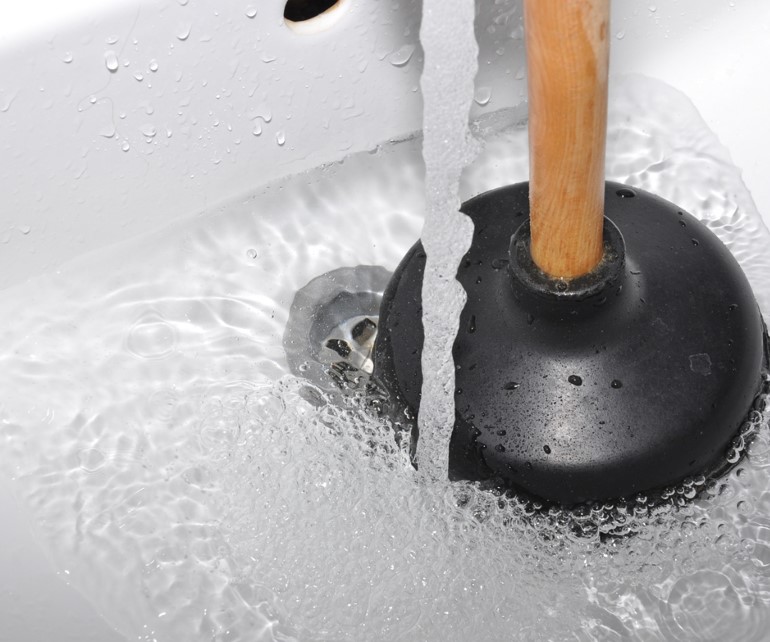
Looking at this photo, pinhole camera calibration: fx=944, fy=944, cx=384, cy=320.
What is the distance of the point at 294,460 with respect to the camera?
2.13 feet

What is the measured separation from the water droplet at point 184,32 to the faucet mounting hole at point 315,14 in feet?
0.23

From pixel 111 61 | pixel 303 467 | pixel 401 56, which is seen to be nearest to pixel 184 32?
pixel 111 61

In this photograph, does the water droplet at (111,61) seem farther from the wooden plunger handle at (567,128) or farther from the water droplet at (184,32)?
the wooden plunger handle at (567,128)

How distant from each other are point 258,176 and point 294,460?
0.22 meters

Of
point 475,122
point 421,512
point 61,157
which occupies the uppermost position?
point 61,157

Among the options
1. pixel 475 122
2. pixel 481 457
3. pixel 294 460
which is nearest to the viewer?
pixel 481 457

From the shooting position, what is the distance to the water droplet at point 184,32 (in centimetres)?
58

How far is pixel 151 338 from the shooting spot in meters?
0.70

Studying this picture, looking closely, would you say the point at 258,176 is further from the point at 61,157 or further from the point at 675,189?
the point at 675,189

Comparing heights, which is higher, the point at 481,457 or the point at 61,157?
the point at 61,157

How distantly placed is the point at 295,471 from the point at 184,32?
29cm

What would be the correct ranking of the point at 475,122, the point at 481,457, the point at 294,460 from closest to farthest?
the point at 481,457, the point at 294,460, the point at 475,122

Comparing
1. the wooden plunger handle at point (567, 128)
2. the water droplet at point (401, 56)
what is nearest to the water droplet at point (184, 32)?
the water droplet at point (401, 56)

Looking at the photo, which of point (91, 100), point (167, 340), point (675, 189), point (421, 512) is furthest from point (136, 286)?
point (675, 189)
